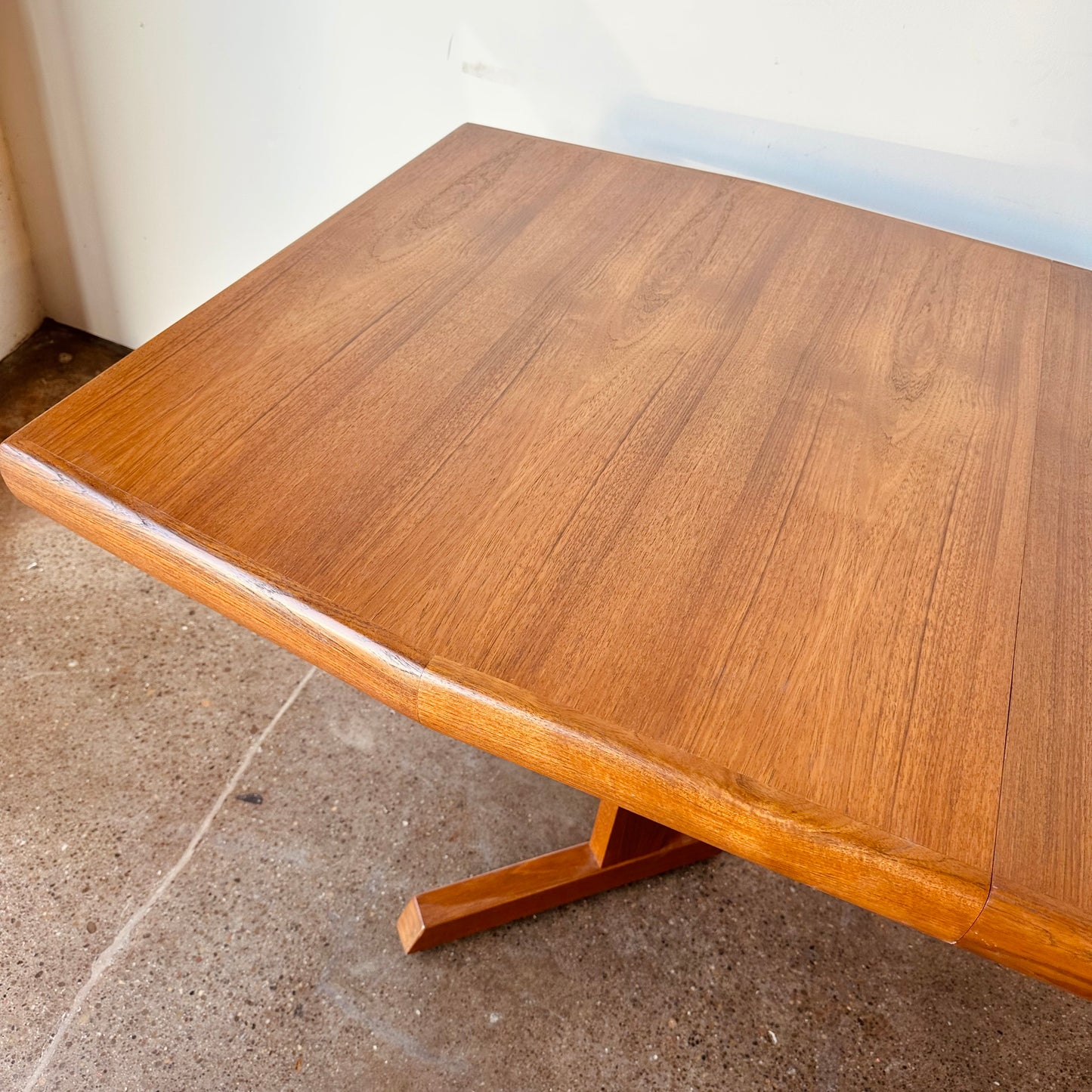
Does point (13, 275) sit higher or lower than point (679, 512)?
lower

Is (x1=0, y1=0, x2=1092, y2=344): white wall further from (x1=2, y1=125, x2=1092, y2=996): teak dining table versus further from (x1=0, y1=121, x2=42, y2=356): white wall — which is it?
(x1=2, y1=125, x2=1092, y2=996): teak dining table

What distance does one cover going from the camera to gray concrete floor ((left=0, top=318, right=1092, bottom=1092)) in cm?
115

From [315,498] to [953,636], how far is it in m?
0.45

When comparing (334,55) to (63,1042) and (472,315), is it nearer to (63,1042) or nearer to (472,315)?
(472,315)

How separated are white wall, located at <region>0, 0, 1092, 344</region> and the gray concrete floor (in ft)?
2.81

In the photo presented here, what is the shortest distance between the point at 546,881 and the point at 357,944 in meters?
0.26

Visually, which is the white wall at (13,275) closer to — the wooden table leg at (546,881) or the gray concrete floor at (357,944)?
the gray concrete floor at (357,944)

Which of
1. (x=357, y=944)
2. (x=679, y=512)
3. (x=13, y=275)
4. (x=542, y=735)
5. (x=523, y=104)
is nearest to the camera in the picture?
(x=542, y=735)

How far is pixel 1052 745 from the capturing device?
0.58 metres

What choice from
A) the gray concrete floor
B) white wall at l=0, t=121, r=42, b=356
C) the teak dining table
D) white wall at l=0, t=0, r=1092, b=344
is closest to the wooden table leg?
the gray concrete floor

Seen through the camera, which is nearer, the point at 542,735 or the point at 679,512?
the point at 542,735

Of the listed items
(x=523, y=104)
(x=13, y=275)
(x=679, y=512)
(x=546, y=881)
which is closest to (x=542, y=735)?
(x=679, y=512)

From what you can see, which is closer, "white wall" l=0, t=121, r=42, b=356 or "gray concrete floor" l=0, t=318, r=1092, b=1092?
"gray concrete floor" l=0, t=318, r=1092, b=1092

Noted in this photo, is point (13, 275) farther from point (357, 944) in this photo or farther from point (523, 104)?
point (357, 944)
